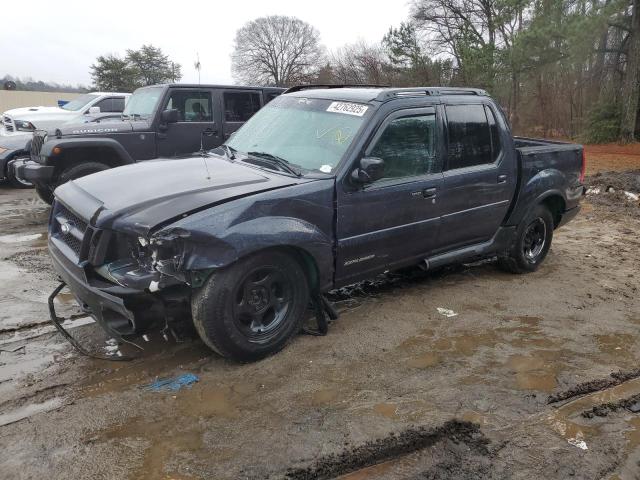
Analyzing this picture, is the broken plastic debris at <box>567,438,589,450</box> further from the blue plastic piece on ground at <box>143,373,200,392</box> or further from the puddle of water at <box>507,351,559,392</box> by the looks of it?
the blue plastic piece on ground at <box>143,373,200,392</box>

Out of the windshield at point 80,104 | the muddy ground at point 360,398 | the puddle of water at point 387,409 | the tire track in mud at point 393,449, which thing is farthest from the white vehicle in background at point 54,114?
the tire track in mud at point 393,449

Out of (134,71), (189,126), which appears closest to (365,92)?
(189,126)

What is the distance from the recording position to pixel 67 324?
4398mm

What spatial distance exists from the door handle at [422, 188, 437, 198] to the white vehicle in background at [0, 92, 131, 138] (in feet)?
28.5

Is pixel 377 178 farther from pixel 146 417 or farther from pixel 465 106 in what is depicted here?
pixel 146 417

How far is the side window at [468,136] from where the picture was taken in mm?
4875

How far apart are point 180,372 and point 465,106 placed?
11.5ft

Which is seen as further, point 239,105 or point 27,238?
point 239,105

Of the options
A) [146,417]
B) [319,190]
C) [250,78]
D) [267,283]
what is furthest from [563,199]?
[250,78]

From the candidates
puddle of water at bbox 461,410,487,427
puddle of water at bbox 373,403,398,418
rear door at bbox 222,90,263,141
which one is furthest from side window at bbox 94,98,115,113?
puddle of water at bbox 461,410,487,427

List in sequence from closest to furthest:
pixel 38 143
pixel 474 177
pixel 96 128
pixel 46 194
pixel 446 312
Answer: pixel 446 312, pixel 474 177, pixel 96 128, pixel 38 143, pixel 46 194

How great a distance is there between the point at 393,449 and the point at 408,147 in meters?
2.54

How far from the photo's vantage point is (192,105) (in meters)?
8.43

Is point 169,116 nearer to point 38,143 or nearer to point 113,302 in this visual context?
point 38,143
